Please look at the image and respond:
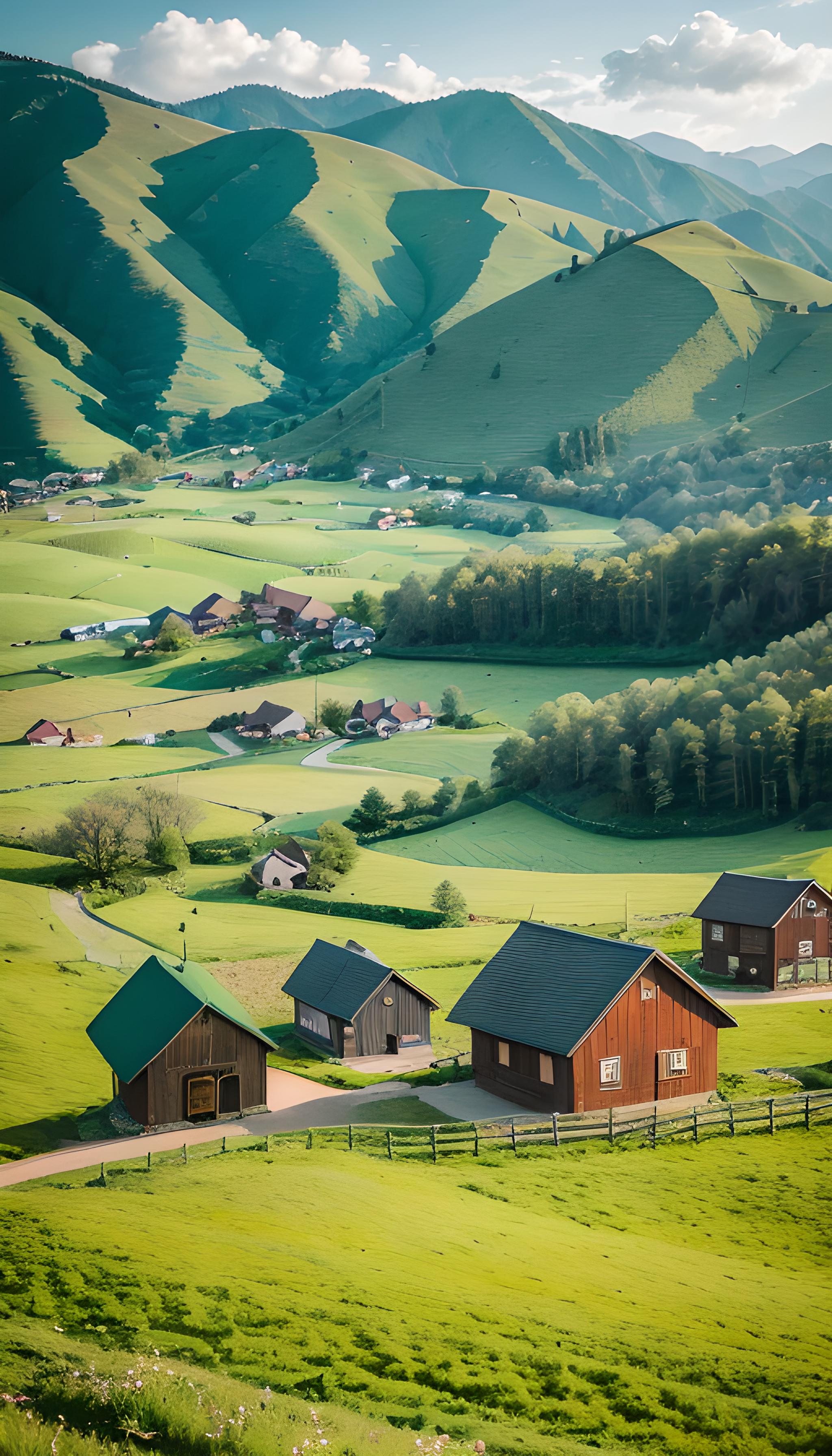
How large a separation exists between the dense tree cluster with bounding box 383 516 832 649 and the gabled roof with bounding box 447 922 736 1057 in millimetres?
66456

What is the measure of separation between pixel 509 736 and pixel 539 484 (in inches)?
2809

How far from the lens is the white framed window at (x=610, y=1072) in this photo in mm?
26250

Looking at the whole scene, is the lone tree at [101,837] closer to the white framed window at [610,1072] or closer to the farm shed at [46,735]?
the farm shed at [46,735]

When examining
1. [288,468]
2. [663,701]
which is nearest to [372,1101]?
[663,701]

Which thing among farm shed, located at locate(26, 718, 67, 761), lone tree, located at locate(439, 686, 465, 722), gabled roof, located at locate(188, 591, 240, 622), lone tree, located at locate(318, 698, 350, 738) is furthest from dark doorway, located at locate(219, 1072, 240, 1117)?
gabled roof, located at locate(188, 591, 240, 622)

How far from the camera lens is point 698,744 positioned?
66625 millimetres

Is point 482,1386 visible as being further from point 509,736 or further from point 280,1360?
point 509,736

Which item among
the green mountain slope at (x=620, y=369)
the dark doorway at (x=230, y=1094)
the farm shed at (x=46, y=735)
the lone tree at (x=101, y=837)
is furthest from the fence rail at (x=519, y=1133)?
the green mountain slope at (x=620, y=369)

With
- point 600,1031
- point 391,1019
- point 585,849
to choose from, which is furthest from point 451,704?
point 600,1031

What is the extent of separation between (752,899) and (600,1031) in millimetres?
15990

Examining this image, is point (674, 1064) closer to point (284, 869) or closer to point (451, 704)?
point (284, 869)

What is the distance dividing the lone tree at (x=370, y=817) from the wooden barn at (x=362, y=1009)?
30.5 m

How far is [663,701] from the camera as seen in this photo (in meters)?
71.9

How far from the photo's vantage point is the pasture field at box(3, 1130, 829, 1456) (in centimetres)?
1178
